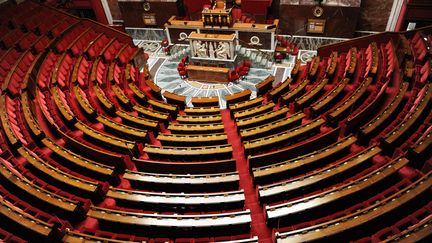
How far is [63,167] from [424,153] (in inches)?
294

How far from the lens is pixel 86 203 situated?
18.7ft

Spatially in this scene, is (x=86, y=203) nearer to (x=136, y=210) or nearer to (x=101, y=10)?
(x=136, y=210)

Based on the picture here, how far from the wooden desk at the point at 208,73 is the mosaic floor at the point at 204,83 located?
19cm

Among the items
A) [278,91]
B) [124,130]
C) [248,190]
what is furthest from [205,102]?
[248,190]

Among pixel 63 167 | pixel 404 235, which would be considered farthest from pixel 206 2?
pixel 404 235

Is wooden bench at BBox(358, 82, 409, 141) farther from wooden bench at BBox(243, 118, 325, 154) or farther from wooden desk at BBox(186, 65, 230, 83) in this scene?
wooden desk at BBox(186, 65, 230, 83)

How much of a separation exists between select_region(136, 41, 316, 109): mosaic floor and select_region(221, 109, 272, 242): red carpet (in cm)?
262

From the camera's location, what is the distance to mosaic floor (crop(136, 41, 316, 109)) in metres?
11.3

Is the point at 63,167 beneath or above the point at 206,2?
beneath

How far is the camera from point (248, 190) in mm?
6215

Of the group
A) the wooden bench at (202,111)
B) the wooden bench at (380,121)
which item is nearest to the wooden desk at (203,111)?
the wooden bench at (202,111)

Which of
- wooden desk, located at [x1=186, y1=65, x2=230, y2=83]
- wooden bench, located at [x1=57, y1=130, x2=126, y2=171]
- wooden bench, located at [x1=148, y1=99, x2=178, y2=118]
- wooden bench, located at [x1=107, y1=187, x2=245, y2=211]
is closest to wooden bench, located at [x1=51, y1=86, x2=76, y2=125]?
wooden bench, located at [x1=57, y1=130, x2=126, y2=171]

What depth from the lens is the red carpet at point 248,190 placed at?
5.38 meters

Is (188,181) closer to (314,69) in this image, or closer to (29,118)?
(29,118)
